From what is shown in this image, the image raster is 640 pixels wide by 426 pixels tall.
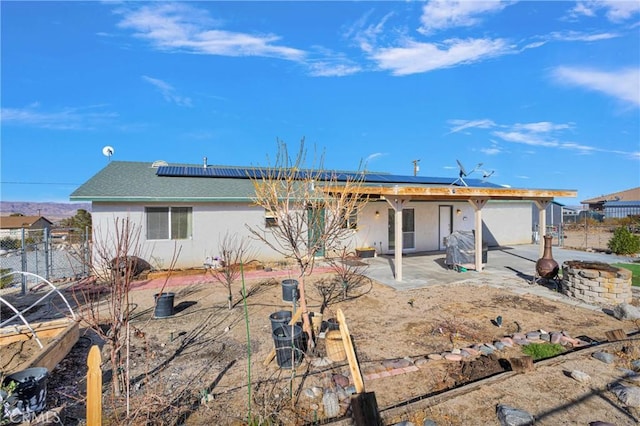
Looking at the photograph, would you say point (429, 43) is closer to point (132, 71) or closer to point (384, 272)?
point (384, 272)

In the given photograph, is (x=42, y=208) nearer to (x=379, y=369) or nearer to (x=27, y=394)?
(x=27, y=394)

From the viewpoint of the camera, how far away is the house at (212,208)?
33.7 feet

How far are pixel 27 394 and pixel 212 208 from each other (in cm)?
897

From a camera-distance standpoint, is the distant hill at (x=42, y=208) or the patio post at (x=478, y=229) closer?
the patio post at (x=478, y=229)

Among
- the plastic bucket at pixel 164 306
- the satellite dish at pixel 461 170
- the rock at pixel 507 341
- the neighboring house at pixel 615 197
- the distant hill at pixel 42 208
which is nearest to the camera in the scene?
the rock at pixel 507 341

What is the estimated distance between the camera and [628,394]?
371 centimetres

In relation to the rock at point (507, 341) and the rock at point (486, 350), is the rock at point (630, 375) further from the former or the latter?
the rock at point (486, 350)

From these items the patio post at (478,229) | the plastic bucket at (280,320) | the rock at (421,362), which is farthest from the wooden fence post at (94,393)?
the patio post at (478,229)

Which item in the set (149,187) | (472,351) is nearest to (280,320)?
(472,351)

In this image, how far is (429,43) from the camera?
14391 mm

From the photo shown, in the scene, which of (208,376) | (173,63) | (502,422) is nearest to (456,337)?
(502,422)

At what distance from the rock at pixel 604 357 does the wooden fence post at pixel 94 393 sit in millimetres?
6353

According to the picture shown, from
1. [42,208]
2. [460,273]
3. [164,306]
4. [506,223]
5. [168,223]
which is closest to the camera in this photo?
[164,306]

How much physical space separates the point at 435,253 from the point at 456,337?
1005 cm
